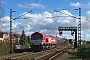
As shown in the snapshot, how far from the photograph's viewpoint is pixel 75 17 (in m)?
42.1

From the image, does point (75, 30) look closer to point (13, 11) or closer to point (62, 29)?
point (62, 29)

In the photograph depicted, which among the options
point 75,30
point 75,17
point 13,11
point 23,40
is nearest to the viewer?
point 13,11

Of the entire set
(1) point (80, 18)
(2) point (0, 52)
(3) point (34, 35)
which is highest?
(1) point (80, 18)

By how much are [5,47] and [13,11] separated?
7084 mm

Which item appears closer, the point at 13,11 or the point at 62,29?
the point at 13,11

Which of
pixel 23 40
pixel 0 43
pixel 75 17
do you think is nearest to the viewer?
pixel 0 43

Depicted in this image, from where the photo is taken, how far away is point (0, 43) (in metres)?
37.3

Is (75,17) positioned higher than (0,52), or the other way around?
(75,17)

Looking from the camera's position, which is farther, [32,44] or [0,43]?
[32,44]

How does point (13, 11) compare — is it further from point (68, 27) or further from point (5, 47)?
point (68, 27)

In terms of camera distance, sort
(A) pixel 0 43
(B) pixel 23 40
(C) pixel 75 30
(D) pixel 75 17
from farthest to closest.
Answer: (B) pixel 23 40 → (C) pixel 75 30 → (D) pixel 75 17 → (A) pixel 0 43

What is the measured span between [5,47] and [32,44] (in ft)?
22.7

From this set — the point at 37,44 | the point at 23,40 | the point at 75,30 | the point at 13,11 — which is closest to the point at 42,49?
the point at 37,44

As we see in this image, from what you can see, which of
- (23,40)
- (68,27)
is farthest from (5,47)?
(23,40)
